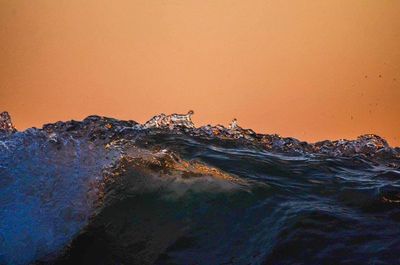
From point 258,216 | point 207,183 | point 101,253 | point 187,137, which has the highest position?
point 187,137

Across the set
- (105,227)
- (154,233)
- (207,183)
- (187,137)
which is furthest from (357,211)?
(187,137)

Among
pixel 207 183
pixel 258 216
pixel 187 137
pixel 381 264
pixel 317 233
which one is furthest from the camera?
pixel 187 137

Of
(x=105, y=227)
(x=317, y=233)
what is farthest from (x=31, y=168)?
(x=317, y=233)

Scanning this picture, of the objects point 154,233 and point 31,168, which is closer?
point 154,233

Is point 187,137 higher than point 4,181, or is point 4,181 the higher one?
point 187,137

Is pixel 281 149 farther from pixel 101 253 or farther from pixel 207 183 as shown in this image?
pixel 101 253

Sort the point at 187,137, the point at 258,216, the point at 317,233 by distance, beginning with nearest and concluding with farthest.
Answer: the point at 317,233 → the point at 258,216 → the point at 187,137

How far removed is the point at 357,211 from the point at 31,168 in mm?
1019

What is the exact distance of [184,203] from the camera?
1187 mm

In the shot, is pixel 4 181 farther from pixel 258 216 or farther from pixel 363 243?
pixel 363 243

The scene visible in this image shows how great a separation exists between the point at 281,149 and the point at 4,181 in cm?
110

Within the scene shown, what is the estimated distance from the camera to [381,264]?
2.81 ft

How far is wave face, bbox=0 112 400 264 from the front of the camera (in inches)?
39.1

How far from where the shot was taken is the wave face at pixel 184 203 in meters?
0.99
